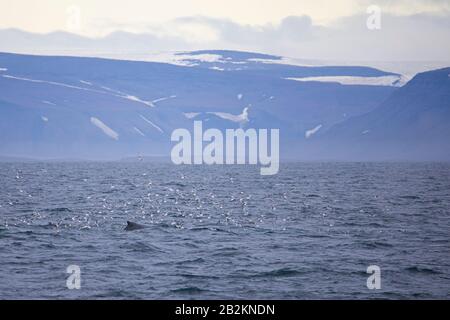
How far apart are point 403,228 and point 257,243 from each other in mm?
10974

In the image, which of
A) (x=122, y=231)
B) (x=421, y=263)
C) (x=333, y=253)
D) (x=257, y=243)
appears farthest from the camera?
(x=122, y=231)

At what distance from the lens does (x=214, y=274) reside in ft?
103

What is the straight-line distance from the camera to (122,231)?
4512 centimetres

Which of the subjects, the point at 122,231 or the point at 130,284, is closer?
the point at 130,284

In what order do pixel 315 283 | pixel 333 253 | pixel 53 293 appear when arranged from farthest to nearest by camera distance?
pixel 333 253, pixel 315 283, pixel 53 293

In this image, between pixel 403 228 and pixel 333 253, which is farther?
pixel 403 228

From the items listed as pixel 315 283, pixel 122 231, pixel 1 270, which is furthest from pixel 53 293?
pixel 122 231

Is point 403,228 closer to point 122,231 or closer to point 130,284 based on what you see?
point 122,231
